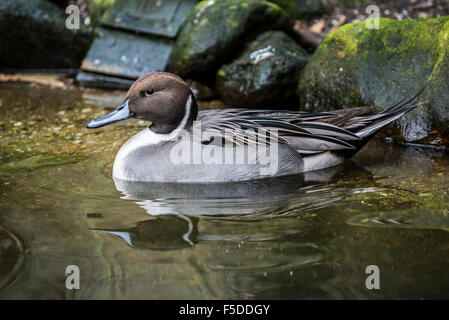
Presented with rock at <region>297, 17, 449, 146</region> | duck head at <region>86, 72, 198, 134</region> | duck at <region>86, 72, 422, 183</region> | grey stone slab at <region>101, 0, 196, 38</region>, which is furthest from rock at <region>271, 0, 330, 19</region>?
duck head at <region>86, 72, 198, 134</region>

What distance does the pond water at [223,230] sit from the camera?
2.65 m

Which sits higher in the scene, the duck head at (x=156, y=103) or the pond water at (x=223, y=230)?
the duck head at (x=156, y=103)

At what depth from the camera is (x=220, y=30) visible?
256 inches

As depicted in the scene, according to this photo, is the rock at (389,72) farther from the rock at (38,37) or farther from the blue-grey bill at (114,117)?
the rock at (38,37)

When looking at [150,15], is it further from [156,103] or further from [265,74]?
[156,103]

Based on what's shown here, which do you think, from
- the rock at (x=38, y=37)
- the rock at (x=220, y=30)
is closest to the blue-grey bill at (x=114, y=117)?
the rock at (x=220, y=30)

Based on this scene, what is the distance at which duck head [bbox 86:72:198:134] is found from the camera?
4.03 metres

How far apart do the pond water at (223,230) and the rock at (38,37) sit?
127 inches

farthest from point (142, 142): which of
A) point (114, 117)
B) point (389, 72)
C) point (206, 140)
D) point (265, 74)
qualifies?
point (389, 72)

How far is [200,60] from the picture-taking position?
6574 mm

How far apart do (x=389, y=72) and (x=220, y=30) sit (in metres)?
2.28

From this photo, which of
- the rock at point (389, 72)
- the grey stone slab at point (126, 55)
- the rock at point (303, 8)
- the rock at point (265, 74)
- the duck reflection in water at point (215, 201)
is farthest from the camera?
the rock at point (303, 8)
